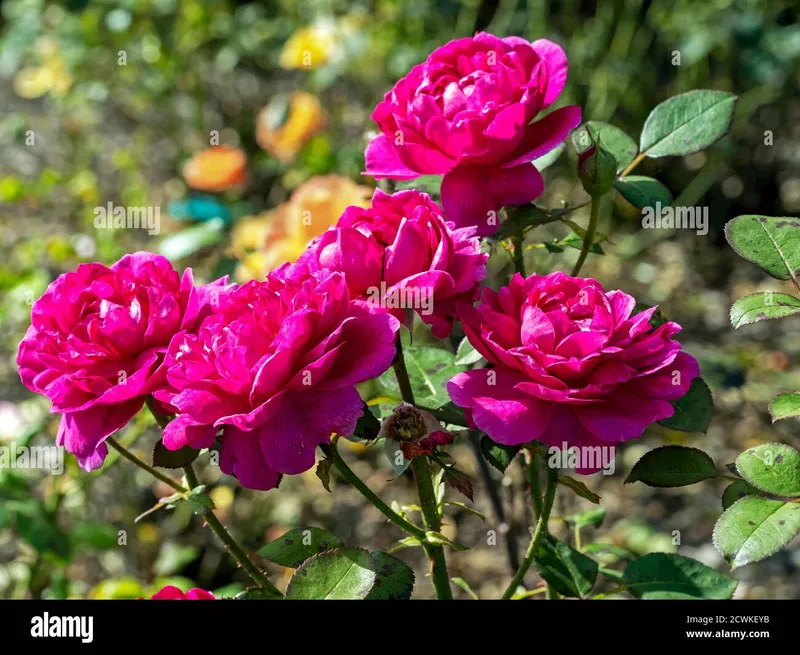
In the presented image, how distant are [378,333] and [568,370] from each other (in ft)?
0.42

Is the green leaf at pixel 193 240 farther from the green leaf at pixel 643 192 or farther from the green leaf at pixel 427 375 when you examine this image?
the green leaf at pixel 643 192

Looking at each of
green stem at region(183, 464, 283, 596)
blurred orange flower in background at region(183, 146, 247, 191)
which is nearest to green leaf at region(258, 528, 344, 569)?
green stem at region(183, 464, 283, 596)

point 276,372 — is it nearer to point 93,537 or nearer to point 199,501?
point 199,501

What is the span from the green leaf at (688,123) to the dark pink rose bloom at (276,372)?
375 millimetres

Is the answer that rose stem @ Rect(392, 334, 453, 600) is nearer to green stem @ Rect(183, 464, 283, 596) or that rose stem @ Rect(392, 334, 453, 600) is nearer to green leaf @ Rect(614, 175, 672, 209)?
green stem @ Rect(183, 464, 283, 596)

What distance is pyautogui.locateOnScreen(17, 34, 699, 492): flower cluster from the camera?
2.03 ft

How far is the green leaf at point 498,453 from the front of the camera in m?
0.67

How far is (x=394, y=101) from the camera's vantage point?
775 millimetres

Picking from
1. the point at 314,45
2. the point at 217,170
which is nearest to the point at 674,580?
the point at 217,170
